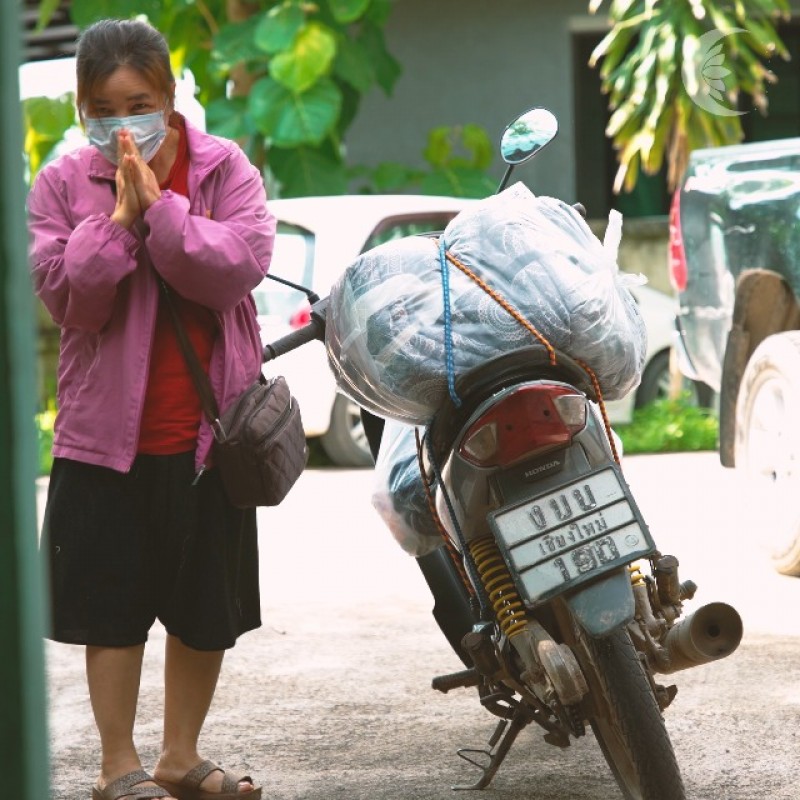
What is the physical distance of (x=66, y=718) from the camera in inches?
177

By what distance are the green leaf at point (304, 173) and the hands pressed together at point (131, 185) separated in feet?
31.4

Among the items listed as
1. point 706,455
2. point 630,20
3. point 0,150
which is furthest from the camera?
point 630,20

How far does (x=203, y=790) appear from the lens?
3.65 meters

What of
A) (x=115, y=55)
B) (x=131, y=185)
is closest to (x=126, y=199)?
(x=131, y=185)

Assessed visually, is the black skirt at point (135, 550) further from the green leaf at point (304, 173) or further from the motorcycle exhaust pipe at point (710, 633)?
the green leaf at point (304, 173)

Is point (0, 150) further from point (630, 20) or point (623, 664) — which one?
point (630, 20)

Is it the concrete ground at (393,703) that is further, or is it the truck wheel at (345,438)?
the truck wheel at (345,438)

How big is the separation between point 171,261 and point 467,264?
62 cm

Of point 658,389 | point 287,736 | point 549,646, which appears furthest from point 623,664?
point 658,389

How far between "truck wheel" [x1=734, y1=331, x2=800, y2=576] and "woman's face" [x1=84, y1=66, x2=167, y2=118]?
10.9 feet

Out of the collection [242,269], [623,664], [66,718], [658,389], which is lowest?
[658,389]

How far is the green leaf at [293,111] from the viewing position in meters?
12.5

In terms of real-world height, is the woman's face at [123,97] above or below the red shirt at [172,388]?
above

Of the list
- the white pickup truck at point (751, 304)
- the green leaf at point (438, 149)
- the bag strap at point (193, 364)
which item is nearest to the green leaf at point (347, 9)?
the green leaf at point (438, 149)
